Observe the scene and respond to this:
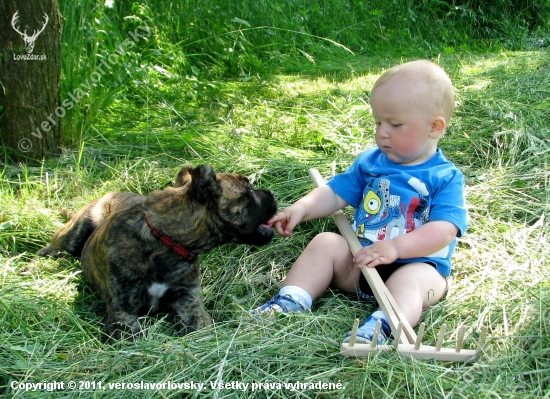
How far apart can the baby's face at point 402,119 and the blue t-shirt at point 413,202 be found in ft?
0.40

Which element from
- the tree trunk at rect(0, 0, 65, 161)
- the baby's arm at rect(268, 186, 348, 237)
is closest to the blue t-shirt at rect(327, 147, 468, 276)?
the baby's arm at rect(268, 186, 348, 237)

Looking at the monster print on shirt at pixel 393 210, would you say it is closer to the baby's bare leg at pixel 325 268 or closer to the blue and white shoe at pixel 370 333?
the baby's bare leg at pixel 325 268

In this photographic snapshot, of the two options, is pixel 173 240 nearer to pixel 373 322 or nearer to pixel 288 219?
pixel 288 219

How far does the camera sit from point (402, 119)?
311 centimetres

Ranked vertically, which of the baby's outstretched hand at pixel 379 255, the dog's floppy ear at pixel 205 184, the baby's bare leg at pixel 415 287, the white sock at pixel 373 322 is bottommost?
the white sock at pixel 373 322

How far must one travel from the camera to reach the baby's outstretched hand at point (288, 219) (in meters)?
3.42

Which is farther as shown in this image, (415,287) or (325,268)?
(325,268)

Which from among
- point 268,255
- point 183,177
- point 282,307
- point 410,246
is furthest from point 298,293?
point 183,177

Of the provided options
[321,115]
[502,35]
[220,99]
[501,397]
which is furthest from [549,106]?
[502,35]

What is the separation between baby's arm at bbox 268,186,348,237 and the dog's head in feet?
0.25

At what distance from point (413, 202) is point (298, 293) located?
2.61 feet

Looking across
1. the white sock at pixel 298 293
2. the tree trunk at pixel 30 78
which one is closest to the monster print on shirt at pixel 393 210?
the white sock at pixel 298 293

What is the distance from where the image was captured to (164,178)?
4.55 m

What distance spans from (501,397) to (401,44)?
9.27 metres
